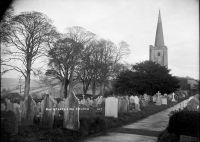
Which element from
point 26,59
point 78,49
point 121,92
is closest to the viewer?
point 26,59

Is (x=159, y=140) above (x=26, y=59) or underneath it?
underneath

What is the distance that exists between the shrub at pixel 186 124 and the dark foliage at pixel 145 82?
1116 inches

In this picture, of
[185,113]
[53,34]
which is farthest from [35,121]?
[53,34]

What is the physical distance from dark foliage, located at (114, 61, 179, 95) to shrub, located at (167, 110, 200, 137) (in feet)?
93.0

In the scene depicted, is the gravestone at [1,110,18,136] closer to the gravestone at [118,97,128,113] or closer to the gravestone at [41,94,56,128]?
the gravestone at [41,94,56,128]

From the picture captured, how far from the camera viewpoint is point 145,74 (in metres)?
38.2

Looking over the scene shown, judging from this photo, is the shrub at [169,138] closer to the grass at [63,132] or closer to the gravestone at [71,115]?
the grass at [63,132]

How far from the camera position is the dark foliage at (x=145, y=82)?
36.5 metres

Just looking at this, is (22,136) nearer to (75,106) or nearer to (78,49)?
(75,106)

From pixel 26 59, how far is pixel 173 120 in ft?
51.1

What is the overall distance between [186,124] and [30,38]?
16160 mm

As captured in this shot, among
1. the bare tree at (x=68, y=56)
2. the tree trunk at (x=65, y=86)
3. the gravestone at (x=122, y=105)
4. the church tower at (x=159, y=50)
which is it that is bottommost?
the gravestone at (x=122, y=105)

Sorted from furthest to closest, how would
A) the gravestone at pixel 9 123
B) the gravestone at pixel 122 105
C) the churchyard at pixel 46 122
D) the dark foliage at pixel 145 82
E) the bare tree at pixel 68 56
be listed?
the dark foliage at pixel 145 82, the bare tree at pixel 68 56, the gravestone at pixel 122 105, the churchyard at pixel 46 122, the gravestone at pixel 9 123

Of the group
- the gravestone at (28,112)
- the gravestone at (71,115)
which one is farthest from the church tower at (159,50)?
the gravestone at (28,112)
